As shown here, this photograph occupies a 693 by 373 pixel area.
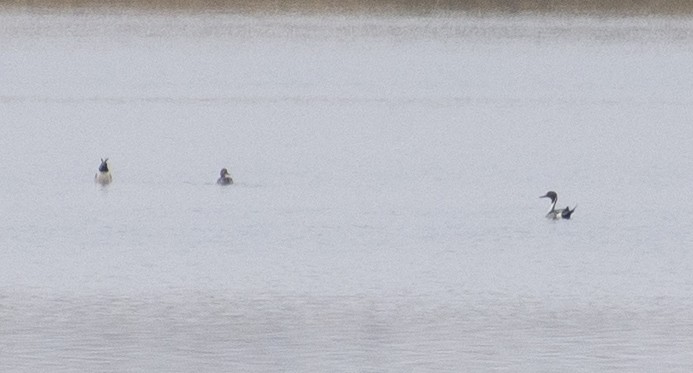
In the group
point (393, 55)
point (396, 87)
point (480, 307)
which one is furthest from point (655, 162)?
point (393, 55)

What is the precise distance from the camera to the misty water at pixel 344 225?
15.0 metres

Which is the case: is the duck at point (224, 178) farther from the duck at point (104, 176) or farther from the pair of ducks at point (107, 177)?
the duck at point (104, 176)

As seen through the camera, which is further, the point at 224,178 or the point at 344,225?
the point at 224,178

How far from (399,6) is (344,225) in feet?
286

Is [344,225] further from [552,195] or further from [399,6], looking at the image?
[399,6]

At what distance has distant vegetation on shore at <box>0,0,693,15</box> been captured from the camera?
10206 centimetres

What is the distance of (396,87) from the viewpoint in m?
48.0

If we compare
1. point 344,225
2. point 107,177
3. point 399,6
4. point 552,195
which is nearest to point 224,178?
point 107,177

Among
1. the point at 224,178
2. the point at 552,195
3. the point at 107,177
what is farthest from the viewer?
the point at 107,177

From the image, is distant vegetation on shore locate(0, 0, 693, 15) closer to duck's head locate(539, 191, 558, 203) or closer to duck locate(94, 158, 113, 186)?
duck locate(94, 158, 113, 186)

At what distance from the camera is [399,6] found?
108 meters

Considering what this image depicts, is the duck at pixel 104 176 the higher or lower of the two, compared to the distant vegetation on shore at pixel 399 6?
higher

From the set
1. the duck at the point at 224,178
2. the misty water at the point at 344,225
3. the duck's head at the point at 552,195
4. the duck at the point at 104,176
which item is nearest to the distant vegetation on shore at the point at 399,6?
the misty water at the point at 344,225

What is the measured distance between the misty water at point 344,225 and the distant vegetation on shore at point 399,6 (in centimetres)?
5173
